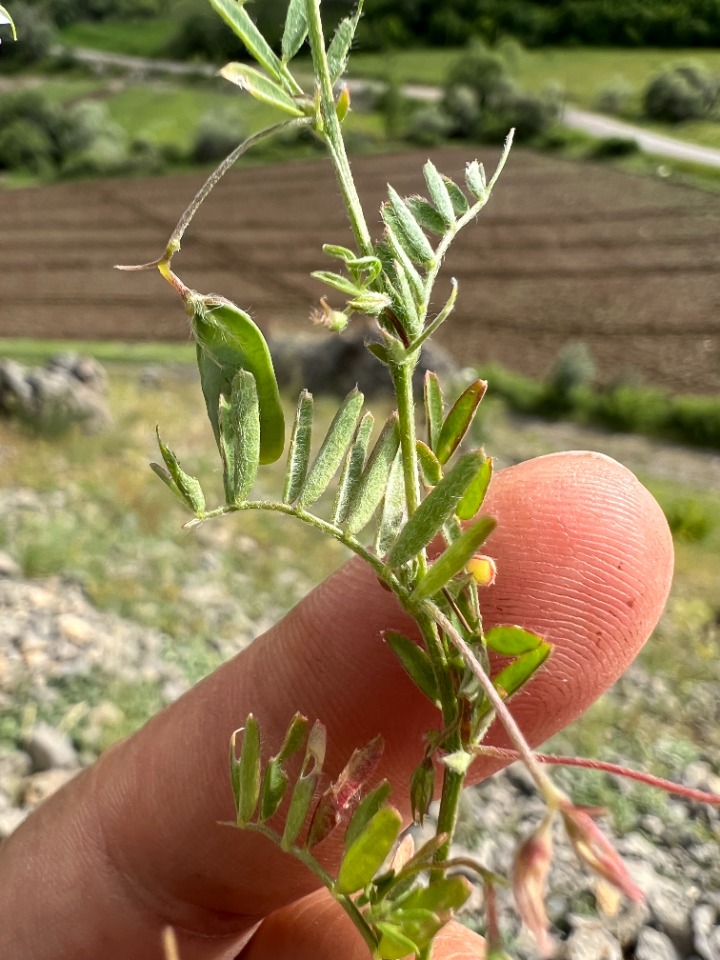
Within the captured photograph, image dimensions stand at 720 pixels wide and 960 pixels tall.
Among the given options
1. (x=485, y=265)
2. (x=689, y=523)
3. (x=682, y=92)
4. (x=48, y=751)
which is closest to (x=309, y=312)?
(x=48, y=751)

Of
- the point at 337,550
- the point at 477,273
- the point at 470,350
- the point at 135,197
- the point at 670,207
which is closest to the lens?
the point at 337,550

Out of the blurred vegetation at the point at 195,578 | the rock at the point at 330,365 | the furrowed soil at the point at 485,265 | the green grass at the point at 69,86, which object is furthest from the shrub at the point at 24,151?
the blurred vegetation at the point at 195,578

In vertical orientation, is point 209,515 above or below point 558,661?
above

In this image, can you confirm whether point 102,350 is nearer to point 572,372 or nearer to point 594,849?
point 572,372

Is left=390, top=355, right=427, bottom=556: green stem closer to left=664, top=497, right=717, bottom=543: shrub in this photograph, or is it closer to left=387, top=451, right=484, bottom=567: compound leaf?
left=387, top=451, right=484, bottom=567: compound leaf

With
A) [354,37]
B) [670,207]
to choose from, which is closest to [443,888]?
[354,37]

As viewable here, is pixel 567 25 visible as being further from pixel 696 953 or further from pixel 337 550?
pixel 696 953
